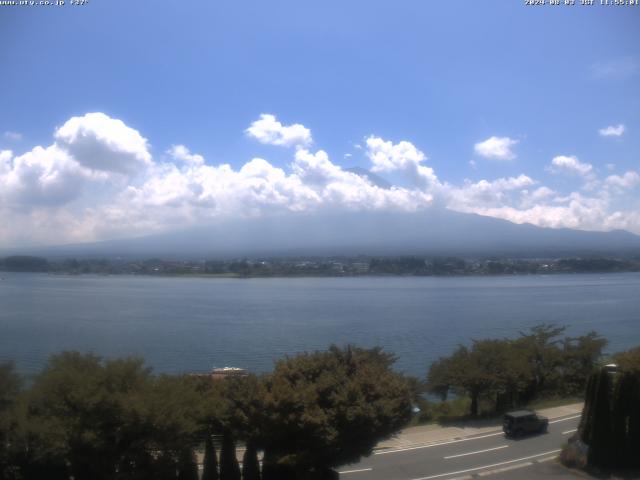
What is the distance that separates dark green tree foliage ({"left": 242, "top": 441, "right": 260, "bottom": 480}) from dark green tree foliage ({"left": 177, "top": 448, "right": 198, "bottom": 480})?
66 centimetres

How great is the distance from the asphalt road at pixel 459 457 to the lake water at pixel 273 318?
25.5 feet

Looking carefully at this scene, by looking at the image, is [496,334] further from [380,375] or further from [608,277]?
[608,277]

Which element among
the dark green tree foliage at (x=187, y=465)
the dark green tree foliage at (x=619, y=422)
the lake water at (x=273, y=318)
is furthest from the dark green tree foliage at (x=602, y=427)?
the lake water at (x=273, y=318)

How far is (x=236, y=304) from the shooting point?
1785 inches

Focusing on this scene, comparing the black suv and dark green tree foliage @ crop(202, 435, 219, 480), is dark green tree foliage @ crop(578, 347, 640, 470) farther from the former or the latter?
dark green tree foliage @ crop(202, 435, 219, 480)

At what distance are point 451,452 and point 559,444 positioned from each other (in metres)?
1.84

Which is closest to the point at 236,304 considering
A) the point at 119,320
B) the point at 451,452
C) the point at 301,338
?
the point at 119,320

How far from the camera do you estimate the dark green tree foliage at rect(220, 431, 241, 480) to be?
24.0 feet

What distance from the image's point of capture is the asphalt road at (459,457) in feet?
28.0

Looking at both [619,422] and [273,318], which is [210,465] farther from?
[273,318]

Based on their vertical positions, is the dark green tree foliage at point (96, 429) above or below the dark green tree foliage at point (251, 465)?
above

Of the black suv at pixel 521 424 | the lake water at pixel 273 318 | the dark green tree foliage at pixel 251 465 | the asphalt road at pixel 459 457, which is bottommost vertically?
the lake water at pixel 273 318

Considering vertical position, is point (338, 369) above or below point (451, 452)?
above

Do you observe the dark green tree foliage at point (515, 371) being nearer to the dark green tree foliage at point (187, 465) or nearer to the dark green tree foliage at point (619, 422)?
Result: the dark green tree foliage at point (619, 422)
